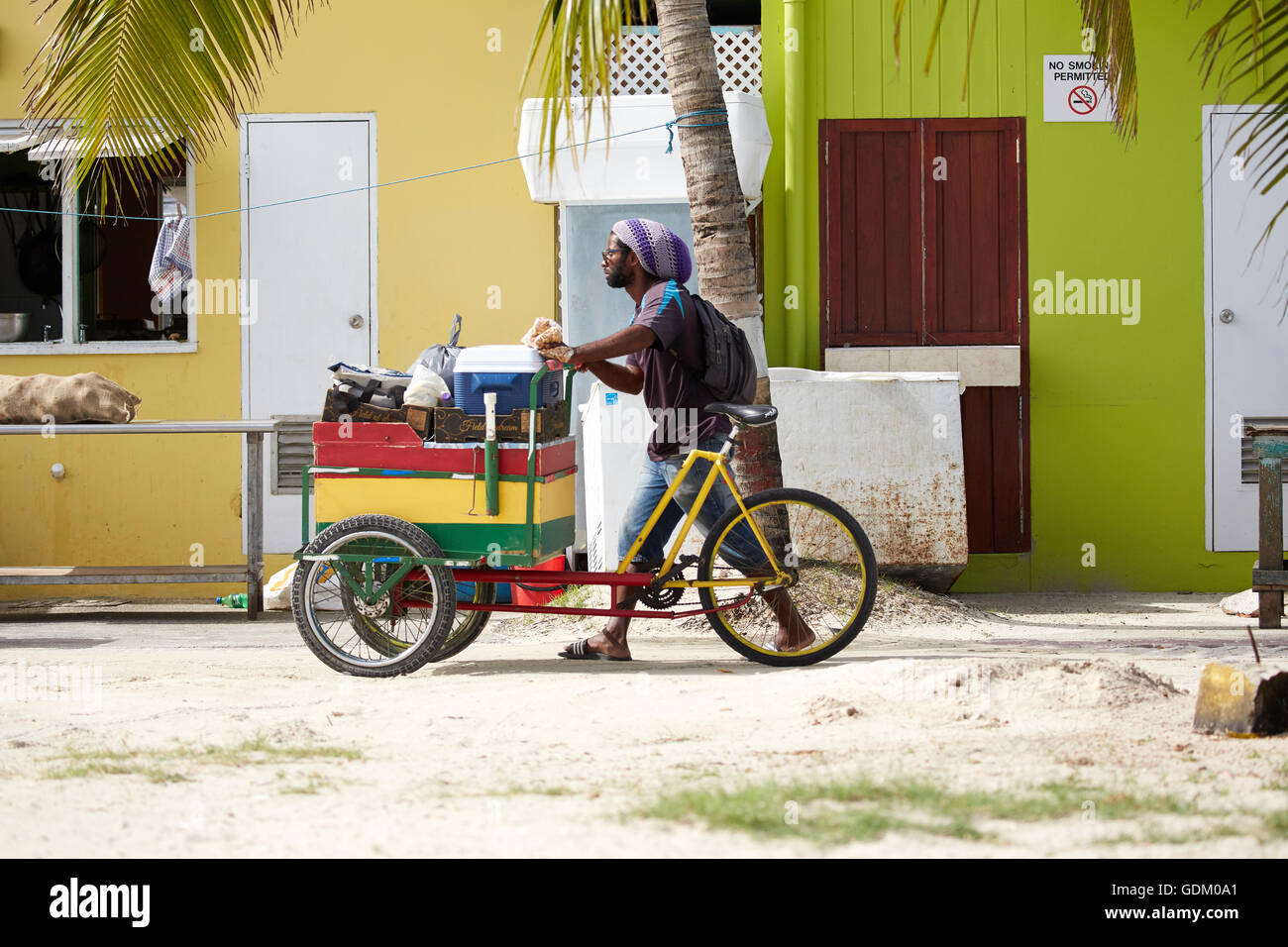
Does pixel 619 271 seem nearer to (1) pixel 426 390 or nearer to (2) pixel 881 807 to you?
(1) pixel 426 390

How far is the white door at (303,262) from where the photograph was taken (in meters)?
9.25

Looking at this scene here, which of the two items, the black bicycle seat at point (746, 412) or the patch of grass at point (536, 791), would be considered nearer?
the patch of grass at point (536, 791)

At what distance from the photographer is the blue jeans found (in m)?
5.49

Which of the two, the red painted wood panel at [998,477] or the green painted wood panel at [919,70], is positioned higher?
the green painted wood panel at [919,70]

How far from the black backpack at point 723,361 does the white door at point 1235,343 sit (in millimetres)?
4974

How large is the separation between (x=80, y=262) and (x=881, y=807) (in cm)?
818

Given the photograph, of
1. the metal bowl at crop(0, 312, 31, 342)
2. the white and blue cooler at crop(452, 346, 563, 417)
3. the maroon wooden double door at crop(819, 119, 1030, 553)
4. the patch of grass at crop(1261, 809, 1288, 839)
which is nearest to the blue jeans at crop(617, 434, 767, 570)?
the white and blue cooler at crop(452, 346, 563, 417)

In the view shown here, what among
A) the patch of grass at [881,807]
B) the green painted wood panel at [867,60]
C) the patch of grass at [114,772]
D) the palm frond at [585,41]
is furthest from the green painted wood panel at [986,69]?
the patch of grass at [114,772]

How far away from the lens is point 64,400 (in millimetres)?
7953

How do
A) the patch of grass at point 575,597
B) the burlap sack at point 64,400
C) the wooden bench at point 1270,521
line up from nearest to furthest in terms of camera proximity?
the wooden bench at point 1270,521, the patch of grass at point 575,597, the burlap sack at point 64,400

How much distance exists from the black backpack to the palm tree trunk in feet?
3.84

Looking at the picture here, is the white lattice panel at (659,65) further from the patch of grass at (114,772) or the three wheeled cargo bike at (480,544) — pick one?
the patch of grass at (114,772)

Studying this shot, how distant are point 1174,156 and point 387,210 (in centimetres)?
548
